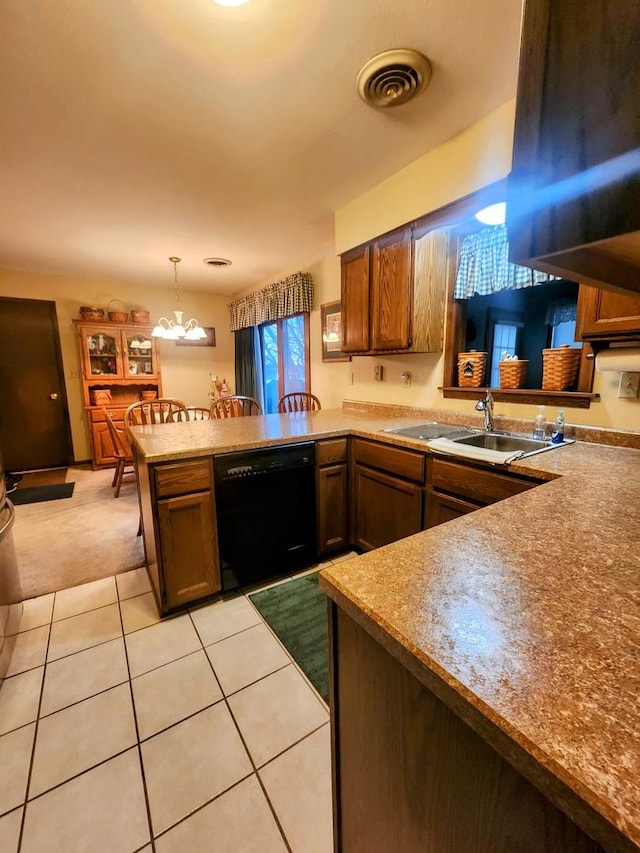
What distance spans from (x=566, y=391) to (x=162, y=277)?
4704mm

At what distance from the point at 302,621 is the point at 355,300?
2.13m

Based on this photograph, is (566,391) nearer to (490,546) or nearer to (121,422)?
(490,546)

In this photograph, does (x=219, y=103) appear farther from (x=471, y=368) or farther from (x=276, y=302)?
(x=276, y=302)

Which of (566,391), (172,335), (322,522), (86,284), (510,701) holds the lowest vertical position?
(322,522)

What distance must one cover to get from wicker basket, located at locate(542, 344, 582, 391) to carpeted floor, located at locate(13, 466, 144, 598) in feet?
9.06

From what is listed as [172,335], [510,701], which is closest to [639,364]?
[510,701]

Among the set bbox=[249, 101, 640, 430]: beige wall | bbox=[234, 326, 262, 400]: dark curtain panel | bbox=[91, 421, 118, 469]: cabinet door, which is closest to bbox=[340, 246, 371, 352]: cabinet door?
bbox=[249, 101, 640, 430]: beige wall

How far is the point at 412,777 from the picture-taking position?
599 millimetres

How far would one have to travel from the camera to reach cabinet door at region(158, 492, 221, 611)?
181 centimetres

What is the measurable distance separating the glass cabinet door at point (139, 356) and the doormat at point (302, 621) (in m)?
3.87

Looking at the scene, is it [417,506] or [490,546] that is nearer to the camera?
[490,546]

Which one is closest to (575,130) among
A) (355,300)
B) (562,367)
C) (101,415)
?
(562,367)

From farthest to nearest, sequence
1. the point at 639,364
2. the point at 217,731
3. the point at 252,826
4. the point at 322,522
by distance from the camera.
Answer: the point at 322,522
the point at 639,364
the point at 217,731
the point at 252,826

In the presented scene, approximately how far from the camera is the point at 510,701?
43cm
